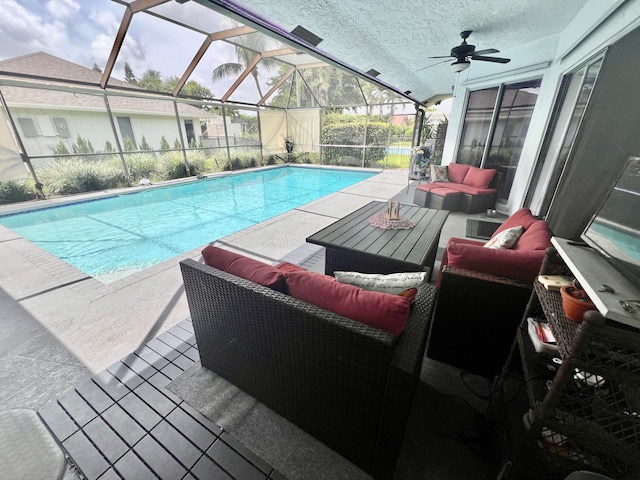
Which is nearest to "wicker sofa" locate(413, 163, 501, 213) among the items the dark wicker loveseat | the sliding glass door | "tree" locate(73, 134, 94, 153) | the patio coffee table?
the sliding glass door

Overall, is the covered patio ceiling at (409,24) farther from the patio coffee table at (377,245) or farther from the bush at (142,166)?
the bush at (142,166)

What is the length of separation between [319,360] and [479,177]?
5183 mm

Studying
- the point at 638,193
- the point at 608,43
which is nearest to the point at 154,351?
the point at 638,193

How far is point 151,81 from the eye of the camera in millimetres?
7430

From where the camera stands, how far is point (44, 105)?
7.15 m

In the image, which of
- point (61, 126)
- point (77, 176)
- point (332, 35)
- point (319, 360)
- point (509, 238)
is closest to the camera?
point (319, 360)

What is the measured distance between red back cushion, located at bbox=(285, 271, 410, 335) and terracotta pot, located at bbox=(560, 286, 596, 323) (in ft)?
1.90

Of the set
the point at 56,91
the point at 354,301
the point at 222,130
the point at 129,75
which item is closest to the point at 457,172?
the point at 354,301

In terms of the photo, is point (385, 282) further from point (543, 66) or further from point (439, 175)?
point (543, 66)

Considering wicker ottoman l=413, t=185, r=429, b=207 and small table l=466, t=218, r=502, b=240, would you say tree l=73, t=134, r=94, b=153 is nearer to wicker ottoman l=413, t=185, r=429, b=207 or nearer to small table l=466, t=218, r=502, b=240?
wicker ottoman l=413, t=185, r=429, b=207

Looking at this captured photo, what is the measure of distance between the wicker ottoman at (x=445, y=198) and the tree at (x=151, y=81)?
26.5 ft

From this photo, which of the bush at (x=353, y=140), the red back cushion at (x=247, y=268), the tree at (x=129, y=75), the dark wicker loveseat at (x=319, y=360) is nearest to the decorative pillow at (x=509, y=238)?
the dark wicker loveseat at (x=319, y=360)

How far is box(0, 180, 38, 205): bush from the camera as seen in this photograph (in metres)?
5.38

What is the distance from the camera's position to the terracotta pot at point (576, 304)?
3.05 feet
